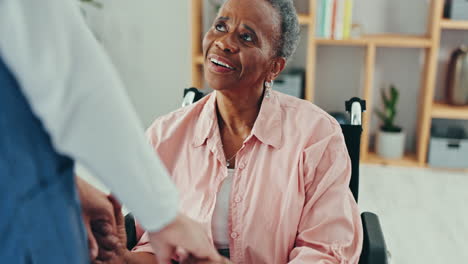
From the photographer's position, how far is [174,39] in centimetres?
394

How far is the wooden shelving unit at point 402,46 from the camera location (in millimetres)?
3418

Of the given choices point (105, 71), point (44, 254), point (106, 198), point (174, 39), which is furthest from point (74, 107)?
point (174, 39)

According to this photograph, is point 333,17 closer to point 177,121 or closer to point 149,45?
point 149,45

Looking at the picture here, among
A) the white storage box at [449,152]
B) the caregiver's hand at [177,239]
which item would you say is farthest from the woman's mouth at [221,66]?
the white storage box at [449,152]

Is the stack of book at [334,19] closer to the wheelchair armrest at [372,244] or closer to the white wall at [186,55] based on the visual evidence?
the white wall at [186,55]

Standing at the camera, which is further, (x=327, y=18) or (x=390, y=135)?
(x=390, y=135)

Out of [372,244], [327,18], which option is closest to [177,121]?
[372,244]

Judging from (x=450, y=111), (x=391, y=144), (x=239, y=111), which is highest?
(x=239, y=111)

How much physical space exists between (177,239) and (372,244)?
2.29 feet

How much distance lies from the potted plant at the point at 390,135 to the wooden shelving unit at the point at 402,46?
56 millimetres

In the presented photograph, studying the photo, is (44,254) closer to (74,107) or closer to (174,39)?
(74,107)

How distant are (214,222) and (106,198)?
0.57 m

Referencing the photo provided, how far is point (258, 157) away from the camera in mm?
1498

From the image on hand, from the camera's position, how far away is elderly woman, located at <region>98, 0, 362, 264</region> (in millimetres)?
1403
